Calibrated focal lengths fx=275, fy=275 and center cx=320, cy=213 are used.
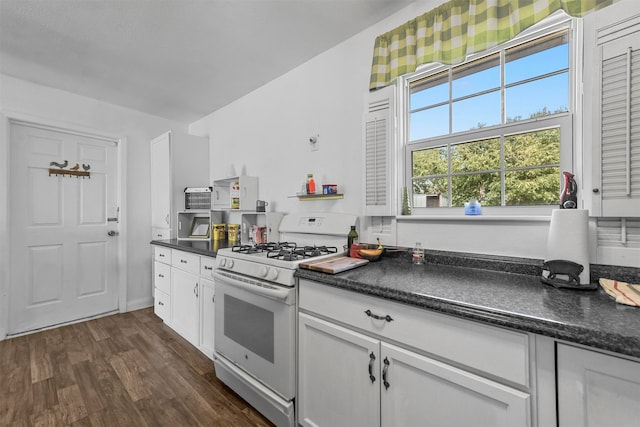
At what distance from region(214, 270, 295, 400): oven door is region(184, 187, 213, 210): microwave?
1603 millimetres

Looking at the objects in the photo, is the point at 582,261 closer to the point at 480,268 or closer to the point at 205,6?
the point at 480,268

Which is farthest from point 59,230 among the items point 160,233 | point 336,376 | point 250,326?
point 336,376

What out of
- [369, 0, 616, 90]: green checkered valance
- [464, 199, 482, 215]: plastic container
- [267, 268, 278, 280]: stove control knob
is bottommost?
[267, 268, 278, 280]: stove control knob

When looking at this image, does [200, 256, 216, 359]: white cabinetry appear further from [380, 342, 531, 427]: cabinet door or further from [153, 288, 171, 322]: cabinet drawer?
[380, 342, 531, 427]: cabinet door

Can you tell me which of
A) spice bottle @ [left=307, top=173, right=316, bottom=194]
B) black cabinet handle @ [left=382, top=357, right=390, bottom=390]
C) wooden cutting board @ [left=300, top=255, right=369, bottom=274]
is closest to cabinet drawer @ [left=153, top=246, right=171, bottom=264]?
spice bottle @ [left=307, top=173, right=316, bottom=194]

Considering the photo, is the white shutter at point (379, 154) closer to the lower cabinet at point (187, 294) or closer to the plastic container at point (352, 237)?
the plastic container at point (352, 237)

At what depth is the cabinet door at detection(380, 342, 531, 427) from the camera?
85 centimetres

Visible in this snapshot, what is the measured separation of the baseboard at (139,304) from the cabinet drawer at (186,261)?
50.7 inches

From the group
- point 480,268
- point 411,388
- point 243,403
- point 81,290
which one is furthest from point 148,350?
point 480,268

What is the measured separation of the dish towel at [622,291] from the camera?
2.92 feet

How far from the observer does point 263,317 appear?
161 cm

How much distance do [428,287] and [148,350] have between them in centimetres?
249

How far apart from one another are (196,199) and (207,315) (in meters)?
1.59

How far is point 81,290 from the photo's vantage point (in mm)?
3068
